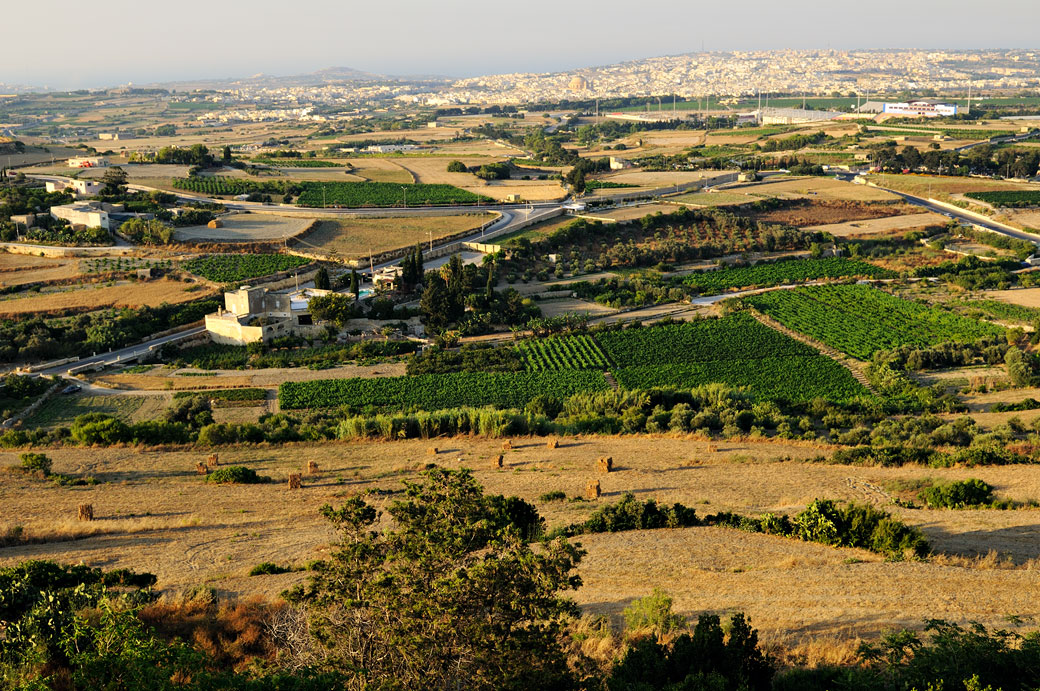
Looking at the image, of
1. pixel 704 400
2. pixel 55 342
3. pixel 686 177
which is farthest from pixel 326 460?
pixel 686 177

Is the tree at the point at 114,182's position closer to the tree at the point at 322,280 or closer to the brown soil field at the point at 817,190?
the tree at the point at 322,280

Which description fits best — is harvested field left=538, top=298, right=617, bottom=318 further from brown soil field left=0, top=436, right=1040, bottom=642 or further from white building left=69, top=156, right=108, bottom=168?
white building left=69, top=156, right=108, bottom=168

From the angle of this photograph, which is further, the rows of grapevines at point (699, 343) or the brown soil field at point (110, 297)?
the brown soil field at point (110, 297)

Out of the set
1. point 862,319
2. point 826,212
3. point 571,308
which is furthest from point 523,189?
point 862,319

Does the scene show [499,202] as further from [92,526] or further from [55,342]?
[92,526]

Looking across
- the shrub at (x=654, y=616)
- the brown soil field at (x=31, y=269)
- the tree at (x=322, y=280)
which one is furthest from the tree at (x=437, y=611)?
the brown soil field at (x=31, y=269)

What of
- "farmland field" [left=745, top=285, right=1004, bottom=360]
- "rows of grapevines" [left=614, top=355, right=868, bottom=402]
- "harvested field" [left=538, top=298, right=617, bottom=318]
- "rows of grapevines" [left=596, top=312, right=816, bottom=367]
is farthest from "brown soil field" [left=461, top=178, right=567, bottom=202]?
"rows of grapevines" [left=614, top=355, right=868, bottom=402]

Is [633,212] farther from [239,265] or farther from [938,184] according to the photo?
[938,184]
